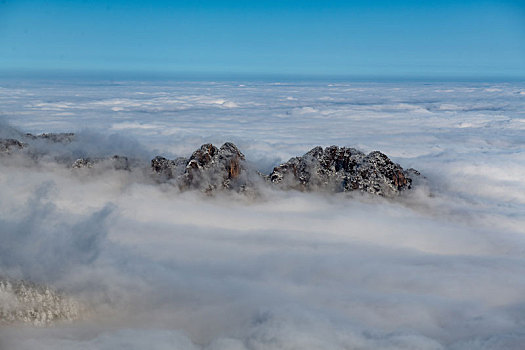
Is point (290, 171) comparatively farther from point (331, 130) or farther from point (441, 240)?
point (331, 130)

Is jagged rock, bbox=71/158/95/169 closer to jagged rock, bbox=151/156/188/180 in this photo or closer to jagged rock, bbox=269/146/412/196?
jagged rock, bbox=151/156/188/180

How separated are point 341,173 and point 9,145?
4040cm

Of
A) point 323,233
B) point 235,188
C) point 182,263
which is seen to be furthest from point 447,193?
point 182,263

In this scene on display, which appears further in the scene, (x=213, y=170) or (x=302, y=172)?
(x=302, y=172)

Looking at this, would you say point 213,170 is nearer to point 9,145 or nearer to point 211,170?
point 211,170

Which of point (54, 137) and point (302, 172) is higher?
point (54, 137)

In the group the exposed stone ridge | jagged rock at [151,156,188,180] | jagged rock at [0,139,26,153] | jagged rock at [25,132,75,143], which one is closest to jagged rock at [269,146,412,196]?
jagged rock at [151,156,188,180]

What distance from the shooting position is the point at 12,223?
40031 millimetres

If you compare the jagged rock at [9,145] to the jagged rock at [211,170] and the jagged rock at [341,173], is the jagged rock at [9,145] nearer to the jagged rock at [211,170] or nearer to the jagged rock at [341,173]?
the jagged rock at [211,170]

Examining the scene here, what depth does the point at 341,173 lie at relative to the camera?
5344 cm

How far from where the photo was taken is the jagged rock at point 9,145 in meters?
58.4

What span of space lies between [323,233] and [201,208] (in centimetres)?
1284

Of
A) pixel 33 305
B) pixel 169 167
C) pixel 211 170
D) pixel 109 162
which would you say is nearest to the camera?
pixel 33 305

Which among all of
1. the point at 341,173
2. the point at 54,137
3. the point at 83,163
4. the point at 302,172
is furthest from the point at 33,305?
the point at 54,137
